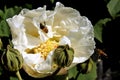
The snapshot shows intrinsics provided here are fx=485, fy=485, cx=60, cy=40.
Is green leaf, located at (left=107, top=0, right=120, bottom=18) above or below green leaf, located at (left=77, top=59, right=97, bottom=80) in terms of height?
above

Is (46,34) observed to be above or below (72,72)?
above

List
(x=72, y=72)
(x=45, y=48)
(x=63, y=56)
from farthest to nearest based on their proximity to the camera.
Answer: (x=72, y=72), (x=45, y=48), (x=63, y=56)

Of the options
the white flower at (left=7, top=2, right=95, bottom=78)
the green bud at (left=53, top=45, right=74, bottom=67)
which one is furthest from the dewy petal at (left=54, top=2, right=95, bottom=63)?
the green bud at (left=53, top=45, right=74, bottom=67)

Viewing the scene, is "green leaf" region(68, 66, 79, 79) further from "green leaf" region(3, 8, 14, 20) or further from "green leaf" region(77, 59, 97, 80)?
"green leaf" region(3, 8, 14, 20)

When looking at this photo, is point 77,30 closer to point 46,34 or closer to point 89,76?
point 46,34

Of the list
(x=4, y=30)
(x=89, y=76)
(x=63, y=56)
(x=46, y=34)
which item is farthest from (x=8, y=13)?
(x=63, y=56)

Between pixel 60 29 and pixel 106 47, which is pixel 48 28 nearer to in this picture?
pixel 60 29

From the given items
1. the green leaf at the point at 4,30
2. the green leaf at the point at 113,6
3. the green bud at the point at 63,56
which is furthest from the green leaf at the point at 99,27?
the green bud at the point at 63,56

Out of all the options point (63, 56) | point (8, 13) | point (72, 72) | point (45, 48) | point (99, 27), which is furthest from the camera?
point (99, 27)
